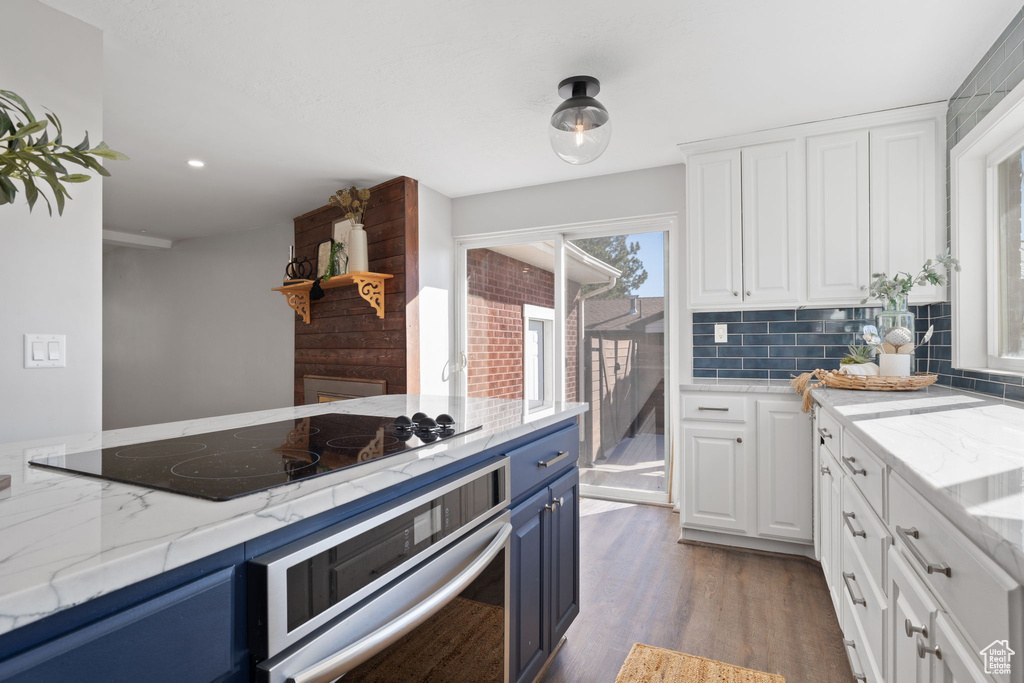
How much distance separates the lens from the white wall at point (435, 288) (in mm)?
3916

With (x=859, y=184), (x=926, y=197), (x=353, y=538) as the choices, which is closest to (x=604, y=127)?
(x=859, y=184)

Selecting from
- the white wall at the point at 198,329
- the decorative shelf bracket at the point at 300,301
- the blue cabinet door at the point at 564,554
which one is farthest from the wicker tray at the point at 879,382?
the white wall at the point at 198,329

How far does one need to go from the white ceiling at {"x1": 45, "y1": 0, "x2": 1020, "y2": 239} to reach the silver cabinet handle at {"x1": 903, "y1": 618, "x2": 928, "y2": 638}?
6.32ft

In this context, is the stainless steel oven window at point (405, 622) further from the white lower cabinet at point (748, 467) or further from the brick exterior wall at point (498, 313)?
the brick exterior wall at point (498, 313)

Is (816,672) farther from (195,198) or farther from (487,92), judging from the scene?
(195,198)

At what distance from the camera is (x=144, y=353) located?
6141 mm

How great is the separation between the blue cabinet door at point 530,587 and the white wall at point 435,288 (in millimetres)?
2446

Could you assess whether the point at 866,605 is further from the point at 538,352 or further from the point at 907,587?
the point at 538,352

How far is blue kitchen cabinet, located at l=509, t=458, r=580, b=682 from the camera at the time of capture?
1.43m

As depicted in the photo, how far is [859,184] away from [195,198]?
460cm

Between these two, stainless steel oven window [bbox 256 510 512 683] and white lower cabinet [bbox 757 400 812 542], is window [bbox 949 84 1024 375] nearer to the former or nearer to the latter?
white lower cabinet [bbox 757 400 812 542]

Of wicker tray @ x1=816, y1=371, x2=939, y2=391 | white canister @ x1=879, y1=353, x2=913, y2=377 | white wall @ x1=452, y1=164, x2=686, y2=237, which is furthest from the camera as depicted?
white wall @ x1=452, y1=164, x2=686, y2=237

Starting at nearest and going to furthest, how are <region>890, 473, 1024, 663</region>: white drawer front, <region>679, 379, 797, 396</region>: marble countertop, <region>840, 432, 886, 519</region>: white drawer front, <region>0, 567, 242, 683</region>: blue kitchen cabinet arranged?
<region>0, 567, 242, 683</region>: blue kitchen cabinet → <region>890, 473, 1024, 663</region>: white drawer front → <region>840, 432, 886, 519</region>: white drawer front → <region>679, 379, 797, 396</region>: marble countertop

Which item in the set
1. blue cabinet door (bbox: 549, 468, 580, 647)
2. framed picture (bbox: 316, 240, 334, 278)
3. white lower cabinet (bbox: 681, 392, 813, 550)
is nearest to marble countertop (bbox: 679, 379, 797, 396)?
white lower cabinet (bbox: 681, 392, 813, 550)
